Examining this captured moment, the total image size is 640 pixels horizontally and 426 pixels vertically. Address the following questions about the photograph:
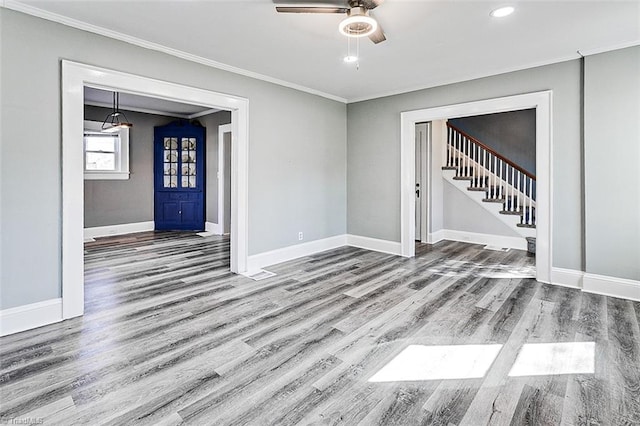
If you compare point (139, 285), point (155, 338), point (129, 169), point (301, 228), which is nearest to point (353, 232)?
point (301, 228)

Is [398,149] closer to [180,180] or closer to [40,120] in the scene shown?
[40,120]

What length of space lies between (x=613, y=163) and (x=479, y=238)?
312 cm

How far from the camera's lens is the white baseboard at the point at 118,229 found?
22.3ft

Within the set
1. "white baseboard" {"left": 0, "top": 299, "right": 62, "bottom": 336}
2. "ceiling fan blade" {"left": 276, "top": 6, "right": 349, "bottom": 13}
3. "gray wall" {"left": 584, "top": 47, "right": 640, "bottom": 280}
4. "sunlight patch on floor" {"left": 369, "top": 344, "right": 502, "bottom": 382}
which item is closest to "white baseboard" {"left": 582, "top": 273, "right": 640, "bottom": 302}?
"gray wall" {"left": 584, "top": 47, "right": 640, "bottom": 280}

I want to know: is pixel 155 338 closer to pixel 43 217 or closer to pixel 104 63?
pixel 43 217

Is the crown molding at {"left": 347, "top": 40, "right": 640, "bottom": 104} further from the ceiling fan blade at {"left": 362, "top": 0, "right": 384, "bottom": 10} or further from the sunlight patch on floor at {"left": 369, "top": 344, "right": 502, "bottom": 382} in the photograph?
the sunlight patch on floor at {"left": 369, "top": 344, "right": 502, "bottom": 382}

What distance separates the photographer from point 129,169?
7.35 m

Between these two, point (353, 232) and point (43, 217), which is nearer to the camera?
point (43, 217)

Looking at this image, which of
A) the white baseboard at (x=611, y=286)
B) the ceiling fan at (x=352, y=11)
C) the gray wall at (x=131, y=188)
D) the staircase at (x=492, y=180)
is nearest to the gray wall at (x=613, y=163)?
the white baseboard at (x=611, y=286)

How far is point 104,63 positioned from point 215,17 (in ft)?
3.97

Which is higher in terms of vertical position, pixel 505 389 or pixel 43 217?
pixel 43 217

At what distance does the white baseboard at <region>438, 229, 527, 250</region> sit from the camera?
604cm

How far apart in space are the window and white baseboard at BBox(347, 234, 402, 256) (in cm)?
513

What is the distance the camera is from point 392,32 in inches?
125
